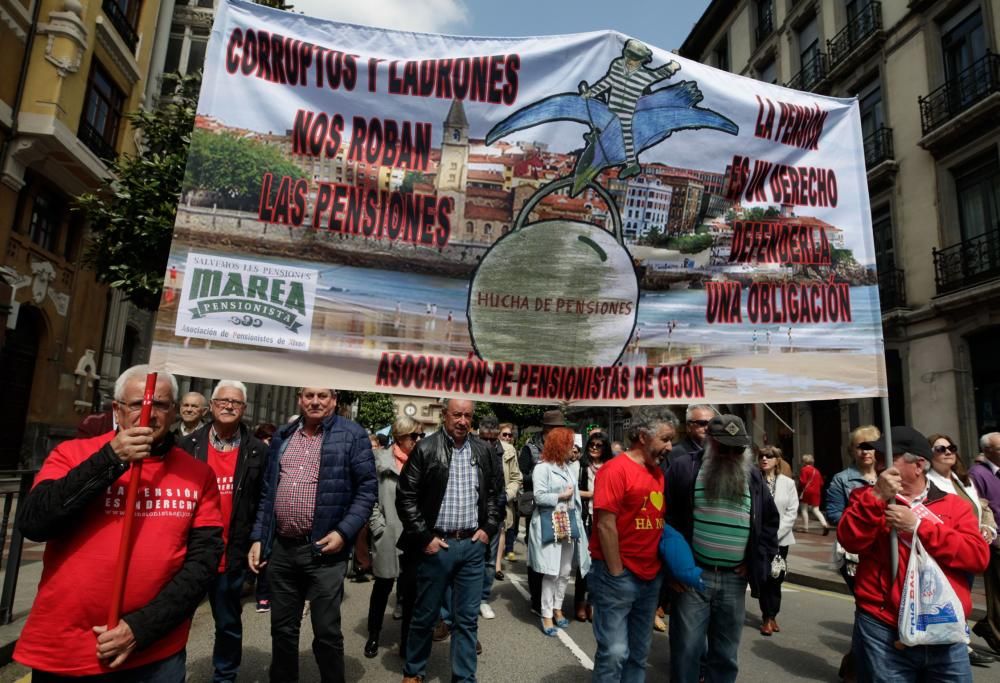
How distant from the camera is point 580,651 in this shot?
208 inches

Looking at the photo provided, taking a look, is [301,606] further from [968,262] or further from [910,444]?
[968,262]

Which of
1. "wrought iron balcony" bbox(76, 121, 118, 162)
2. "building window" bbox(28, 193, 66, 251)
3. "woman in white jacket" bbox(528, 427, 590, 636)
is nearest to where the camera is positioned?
"woman in white jacket" bbox(528, 427, 590, 636)

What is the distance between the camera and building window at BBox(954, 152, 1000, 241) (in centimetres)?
1420

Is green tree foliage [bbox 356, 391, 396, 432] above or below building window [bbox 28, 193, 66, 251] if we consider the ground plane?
below

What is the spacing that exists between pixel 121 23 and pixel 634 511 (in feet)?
64.5

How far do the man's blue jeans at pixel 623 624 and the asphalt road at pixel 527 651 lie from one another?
1122 mm

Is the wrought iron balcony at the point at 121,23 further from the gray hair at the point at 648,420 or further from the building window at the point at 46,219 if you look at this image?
the gray hair at the point at 648,420

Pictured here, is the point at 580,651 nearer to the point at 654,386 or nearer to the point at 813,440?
the point at 654,386

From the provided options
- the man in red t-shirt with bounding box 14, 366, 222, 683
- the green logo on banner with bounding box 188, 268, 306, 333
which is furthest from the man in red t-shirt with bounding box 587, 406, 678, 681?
the man in red t-shirt with bounding box 14, 366, 222, 683

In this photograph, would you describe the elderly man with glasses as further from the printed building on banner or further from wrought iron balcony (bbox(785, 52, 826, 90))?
wrought iron balcony (bbox(785, 52, 826, 90))

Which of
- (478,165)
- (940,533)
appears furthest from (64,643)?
(940,533)

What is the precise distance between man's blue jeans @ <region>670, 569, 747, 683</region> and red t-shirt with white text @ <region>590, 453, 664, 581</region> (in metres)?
0.28

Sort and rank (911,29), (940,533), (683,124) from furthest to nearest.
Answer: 1. (911,29)
2. (683,124)
3. (940,533)

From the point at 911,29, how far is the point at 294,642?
19903 mm
